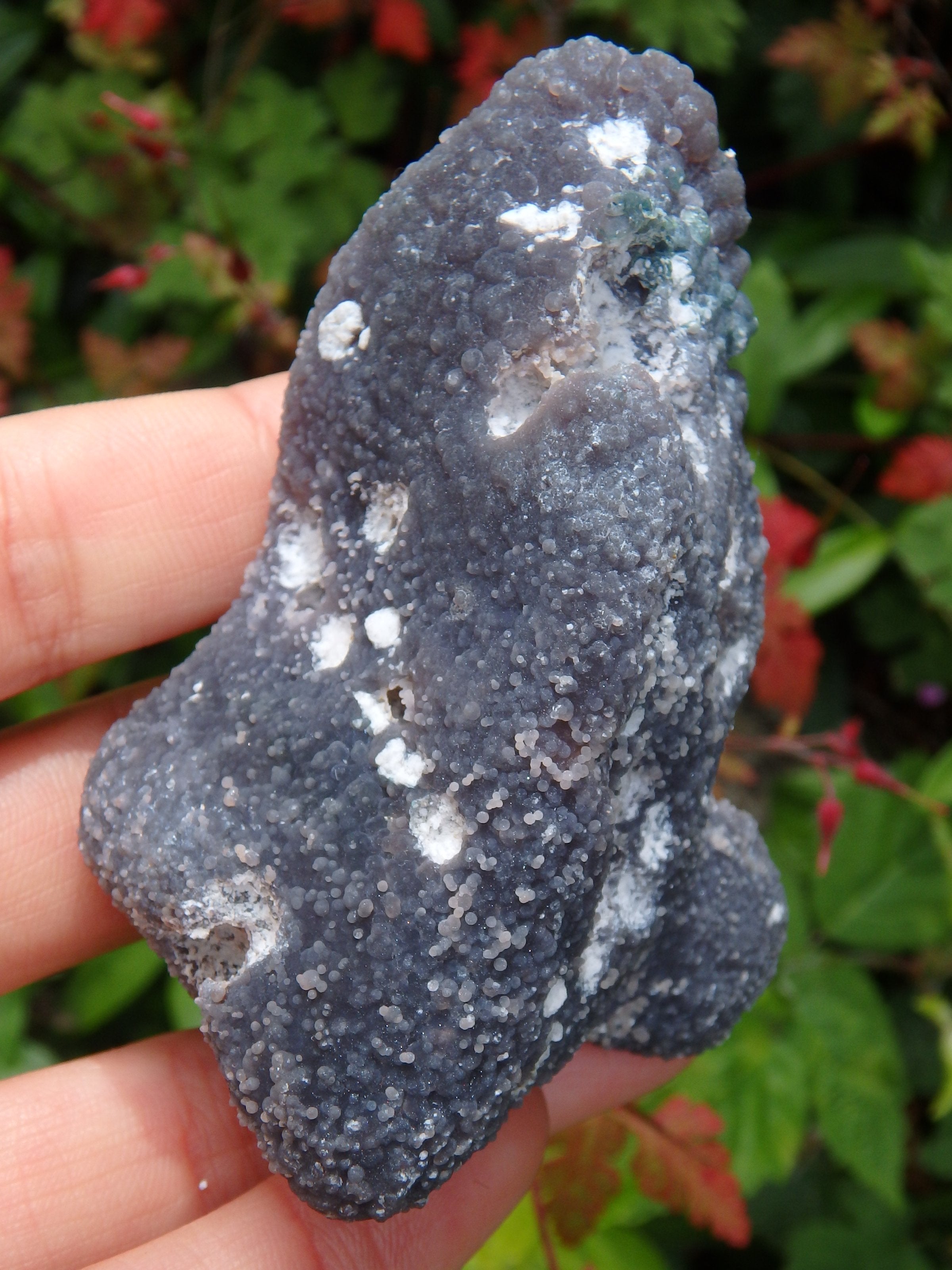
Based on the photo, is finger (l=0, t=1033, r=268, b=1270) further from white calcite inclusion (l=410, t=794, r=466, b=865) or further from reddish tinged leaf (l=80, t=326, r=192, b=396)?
reddish tinged leaf (l=80, t=326, r=192, b=396)

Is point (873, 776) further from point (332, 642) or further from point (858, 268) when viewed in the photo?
point (858, 268)

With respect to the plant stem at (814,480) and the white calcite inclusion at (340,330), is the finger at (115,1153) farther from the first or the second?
the plant stem at (814,480)

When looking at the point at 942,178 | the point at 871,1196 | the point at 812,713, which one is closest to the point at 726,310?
the point at 812,713

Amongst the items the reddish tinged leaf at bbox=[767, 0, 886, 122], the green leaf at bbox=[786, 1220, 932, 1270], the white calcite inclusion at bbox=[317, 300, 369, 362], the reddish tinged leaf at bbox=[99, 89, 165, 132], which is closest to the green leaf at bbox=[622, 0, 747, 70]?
the reddish tinged leaf at bbox=[767, 0, 886, 122]

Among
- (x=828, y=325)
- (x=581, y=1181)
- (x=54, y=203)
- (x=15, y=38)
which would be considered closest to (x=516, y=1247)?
(x=581, y=1181)

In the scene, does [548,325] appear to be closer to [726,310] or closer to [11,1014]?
[726,310]

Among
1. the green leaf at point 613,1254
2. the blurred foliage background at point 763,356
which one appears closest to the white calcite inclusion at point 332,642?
the blurred foliage background at point 763,356
